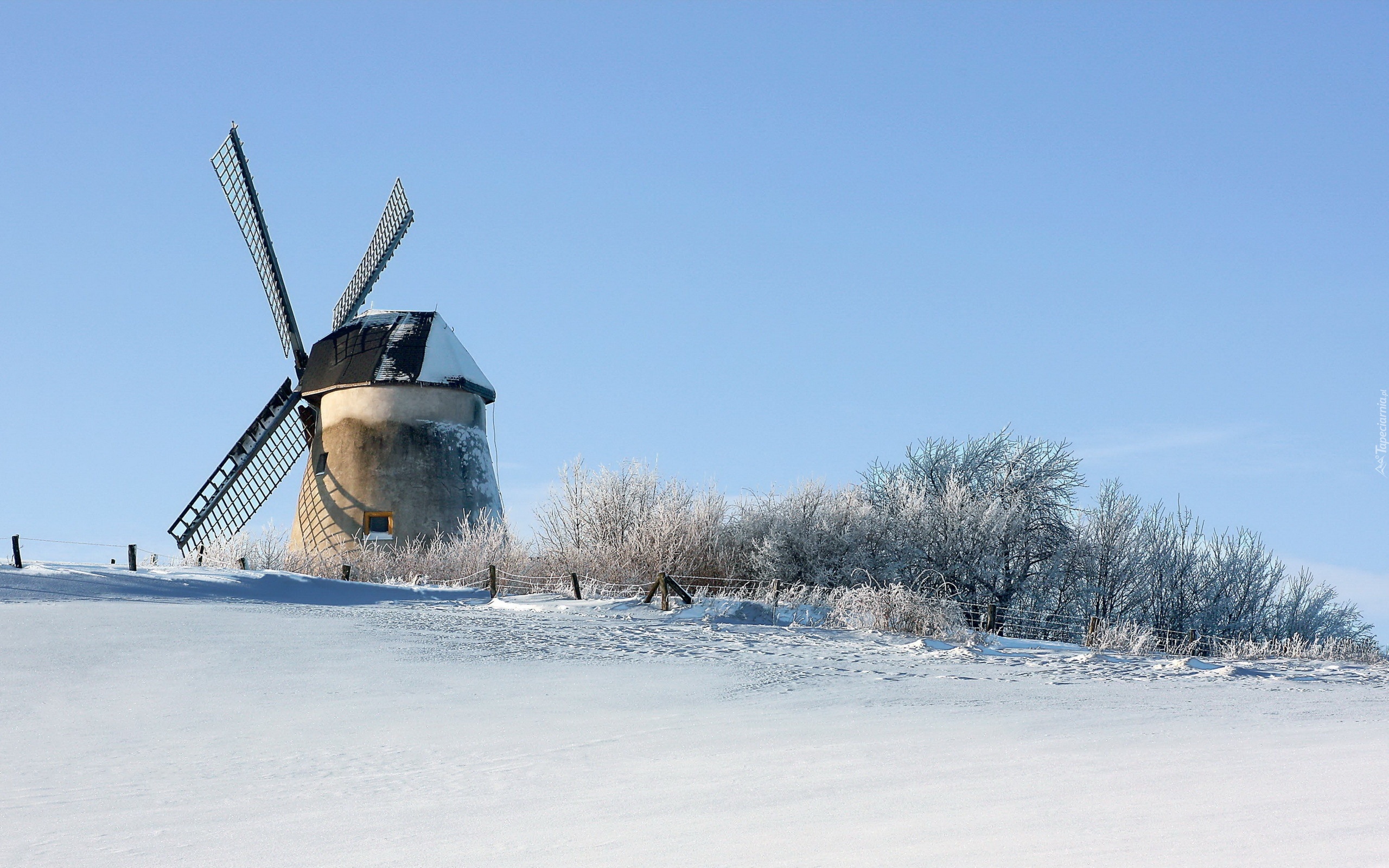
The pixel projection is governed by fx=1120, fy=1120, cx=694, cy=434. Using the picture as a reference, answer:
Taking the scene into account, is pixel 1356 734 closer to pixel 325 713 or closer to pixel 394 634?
pixel 325 713

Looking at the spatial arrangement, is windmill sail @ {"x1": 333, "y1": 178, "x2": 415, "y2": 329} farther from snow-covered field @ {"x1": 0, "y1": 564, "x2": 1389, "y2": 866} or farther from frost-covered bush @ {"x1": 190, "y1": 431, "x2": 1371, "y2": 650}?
snow-covered field @ {"x1": 0, "y1": 564, "x2": 1389, "y2": 866}

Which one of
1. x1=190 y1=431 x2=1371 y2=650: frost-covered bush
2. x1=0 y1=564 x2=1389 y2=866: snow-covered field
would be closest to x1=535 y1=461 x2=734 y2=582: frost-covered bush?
x1=190 y1=431 x2=1371 y2=650: frost-covered bush

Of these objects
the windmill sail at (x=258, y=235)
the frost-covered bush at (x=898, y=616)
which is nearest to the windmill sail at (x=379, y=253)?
the windmill sail at (x=258, y=235)

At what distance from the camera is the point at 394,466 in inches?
891

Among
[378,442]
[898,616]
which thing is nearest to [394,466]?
[378,442]

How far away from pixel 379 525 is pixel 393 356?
346 centimetres

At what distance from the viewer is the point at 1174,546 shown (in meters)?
26.2

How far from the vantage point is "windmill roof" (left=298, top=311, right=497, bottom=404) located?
75.3 ft

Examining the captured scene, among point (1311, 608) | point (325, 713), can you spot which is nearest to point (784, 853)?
point (325, 713)

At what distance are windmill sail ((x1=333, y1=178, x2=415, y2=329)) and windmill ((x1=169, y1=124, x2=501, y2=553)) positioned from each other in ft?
4.95

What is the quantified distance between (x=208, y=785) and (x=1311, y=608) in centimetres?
2670

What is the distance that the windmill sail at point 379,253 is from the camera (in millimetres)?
26375

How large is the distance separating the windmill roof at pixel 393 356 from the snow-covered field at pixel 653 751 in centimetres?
1065

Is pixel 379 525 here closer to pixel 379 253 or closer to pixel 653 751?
pixel 379 253
